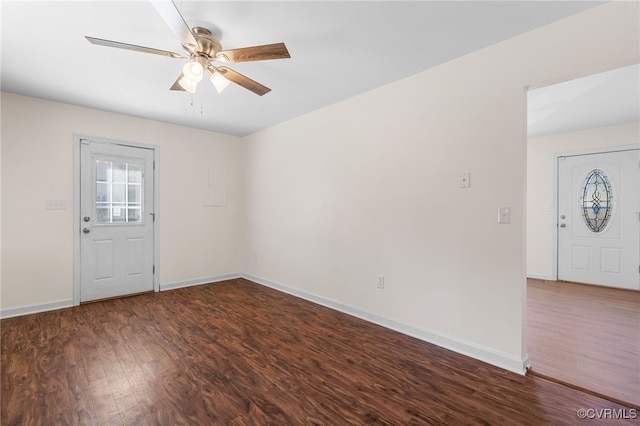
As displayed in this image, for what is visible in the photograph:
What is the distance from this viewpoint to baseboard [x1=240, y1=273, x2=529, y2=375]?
2.19m

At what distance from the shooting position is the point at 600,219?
181 inches

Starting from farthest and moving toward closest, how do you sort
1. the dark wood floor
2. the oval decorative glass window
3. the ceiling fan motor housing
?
1. the oval decorative glass window
2. the ceiling fan motor housing
3. the dark wood floor

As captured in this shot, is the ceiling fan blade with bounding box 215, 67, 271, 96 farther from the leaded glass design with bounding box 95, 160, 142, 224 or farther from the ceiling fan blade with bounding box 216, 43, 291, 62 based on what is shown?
the leaded glass design with bounding box 95, 160, 142, 224

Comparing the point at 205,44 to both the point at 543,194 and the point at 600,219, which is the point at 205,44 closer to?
the point at 543,194

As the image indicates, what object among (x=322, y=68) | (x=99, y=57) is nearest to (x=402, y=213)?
(x=322, y=68)

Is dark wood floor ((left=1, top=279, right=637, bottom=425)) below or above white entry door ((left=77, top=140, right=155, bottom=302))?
below

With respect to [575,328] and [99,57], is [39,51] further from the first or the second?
[575,328]

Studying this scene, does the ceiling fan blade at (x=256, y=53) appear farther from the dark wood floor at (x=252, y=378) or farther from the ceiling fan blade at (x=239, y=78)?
the dark wood floor at (x=252, y=378)

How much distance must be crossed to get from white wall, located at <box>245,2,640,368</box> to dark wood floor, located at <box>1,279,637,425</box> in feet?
1.33

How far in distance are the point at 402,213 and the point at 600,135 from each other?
4241 millimetres

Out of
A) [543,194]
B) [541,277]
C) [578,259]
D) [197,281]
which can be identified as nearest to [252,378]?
[197,281]

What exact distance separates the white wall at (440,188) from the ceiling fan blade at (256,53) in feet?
4.90

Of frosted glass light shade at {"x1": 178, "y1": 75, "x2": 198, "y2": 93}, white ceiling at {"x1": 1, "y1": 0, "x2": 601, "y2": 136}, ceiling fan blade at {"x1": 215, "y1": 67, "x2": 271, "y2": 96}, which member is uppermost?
white ceiling at {"x1": 1, "y1": 0, "x2": 601, "y2": 136}

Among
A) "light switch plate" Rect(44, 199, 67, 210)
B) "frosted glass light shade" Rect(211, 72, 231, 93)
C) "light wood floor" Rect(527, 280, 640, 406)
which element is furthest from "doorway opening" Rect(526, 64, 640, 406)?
"light switch plate" Rect(44, 199, 67, 210)
